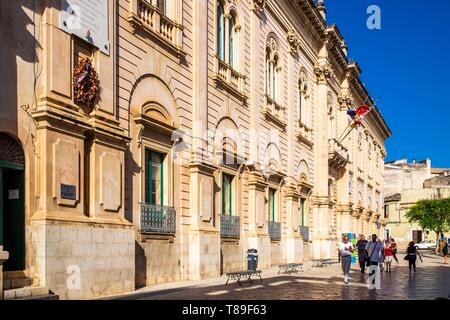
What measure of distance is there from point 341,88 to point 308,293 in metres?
32.1

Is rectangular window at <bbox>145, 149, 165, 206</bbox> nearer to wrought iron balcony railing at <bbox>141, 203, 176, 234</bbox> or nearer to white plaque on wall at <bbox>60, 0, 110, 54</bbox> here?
wrought iron balcony railing at <bbox>141, 203, 176, 234</bbox>

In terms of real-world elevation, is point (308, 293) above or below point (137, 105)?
below

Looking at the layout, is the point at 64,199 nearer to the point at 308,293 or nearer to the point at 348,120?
the point at 308,293

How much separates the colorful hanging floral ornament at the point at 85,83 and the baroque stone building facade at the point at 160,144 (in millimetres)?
189

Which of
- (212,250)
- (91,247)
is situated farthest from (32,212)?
(212,250)

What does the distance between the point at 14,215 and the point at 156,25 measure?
26.1 ft

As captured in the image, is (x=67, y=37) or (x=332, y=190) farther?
(x=332, y=190)

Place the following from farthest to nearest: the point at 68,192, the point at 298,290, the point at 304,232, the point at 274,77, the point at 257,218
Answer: the point at 304,232 < the point at 274,77 < the point at 257,218 < the point at 298,290 < the point at 68,192

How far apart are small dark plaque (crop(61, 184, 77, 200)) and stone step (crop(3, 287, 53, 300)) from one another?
2020 millimetres

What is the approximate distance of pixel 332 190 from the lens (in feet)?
138

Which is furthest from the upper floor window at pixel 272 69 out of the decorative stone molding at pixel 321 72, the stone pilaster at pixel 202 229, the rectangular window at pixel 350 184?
the rectangular window at pixel 350 184

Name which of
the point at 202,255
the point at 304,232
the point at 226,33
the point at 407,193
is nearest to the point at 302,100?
the point at 304,232

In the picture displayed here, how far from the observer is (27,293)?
1091 centimetres

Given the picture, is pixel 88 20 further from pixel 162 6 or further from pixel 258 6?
pixel 258 6
